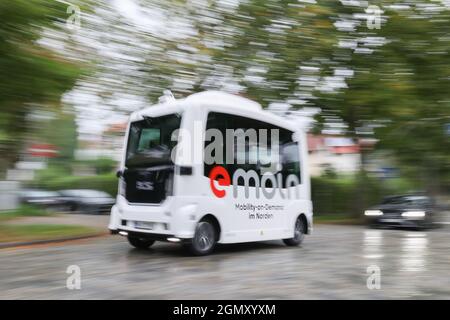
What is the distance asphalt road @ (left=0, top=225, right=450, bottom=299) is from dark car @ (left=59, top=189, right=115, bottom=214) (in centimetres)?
1516

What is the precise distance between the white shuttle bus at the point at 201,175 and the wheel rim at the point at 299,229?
73 cm

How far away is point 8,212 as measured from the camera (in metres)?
18.5

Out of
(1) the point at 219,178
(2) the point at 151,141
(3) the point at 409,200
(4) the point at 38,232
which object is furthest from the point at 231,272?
(3) the point at 409,200

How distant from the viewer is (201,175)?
9875 millimetres

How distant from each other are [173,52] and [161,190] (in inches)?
415

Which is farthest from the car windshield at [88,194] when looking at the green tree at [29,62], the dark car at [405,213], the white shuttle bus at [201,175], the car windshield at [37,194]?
the green tree at [29,62]

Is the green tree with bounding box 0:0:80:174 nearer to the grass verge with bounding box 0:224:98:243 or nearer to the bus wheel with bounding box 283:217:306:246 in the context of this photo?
the grass verge with bounding box 0:224:98:243

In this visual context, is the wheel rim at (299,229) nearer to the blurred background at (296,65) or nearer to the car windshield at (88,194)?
the blurred background at (296,65)

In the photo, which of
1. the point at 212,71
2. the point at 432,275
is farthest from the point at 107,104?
the point at 432,275

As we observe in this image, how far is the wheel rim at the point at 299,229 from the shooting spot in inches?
495

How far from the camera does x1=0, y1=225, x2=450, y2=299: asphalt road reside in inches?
262

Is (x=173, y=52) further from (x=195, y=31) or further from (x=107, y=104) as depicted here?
(x=107, y=104)

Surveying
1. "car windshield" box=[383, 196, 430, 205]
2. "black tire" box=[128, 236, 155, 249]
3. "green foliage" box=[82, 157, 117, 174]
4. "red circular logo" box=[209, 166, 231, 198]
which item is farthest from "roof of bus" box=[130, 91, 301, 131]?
"green foliage" box=[82, 157, 117, 174]

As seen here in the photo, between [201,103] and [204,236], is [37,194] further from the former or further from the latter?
[201,103]
